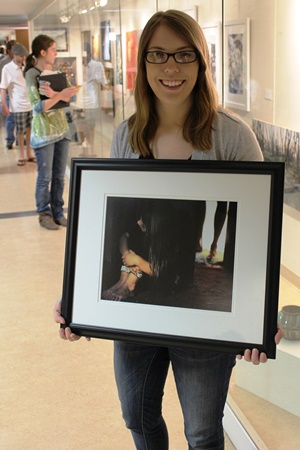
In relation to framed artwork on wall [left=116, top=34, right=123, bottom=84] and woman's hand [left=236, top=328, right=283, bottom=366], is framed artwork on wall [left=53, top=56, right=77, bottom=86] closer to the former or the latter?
framed artwork on wall [left=116, top=34, right=123, bottom=84]

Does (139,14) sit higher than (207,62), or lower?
higher

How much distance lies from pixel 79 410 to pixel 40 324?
3.55 ft

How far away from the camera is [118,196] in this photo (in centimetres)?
165

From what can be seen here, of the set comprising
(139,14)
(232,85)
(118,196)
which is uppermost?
(139,14)

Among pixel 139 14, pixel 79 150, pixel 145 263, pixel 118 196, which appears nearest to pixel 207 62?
pixel 118 196

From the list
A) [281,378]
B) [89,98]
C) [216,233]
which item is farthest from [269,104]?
[89,98]

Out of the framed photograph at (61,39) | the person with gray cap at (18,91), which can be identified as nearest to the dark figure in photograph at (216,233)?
the framed photograph at (61,39)

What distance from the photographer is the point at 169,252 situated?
1.59 metres

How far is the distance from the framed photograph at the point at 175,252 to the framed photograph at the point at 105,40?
4413 millimetres

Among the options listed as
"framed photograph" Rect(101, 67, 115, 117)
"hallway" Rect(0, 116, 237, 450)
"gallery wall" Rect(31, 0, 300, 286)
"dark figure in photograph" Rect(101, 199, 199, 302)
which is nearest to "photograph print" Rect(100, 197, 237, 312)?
"dark figure in photograph" Rect(101, 199, 199, 302)

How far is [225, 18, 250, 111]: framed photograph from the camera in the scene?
253cm

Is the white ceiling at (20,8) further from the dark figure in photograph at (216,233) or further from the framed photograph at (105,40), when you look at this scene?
the dark figure in photograph at (216,233)

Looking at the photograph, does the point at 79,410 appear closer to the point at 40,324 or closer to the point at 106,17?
the point at 40,324

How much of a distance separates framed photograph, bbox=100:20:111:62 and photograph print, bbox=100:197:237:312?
4.48m
